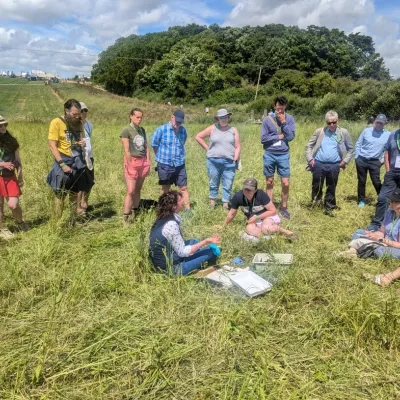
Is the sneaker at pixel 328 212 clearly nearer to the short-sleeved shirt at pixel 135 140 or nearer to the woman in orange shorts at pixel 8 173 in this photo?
the short-sleeved shirt at pixel 135 140

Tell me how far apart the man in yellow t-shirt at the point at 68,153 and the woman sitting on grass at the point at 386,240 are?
135 inches

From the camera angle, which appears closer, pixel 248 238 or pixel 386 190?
pixel 248 238

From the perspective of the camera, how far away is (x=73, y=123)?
4.29 metres

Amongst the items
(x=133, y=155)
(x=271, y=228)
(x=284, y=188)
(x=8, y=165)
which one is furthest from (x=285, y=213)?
(x=8, y=165)

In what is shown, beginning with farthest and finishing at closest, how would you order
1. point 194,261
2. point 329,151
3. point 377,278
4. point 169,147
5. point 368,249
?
point 329,151
point 169,147
point 368,249
point 194,261
point 377,278

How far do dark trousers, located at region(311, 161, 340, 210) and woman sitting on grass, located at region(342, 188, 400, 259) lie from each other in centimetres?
149

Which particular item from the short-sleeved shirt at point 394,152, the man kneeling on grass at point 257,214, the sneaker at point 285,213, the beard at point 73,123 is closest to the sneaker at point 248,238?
the man kneeling on grass at point 257,214

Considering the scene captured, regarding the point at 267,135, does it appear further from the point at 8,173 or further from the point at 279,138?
the point at 8,173

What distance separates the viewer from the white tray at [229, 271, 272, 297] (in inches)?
119

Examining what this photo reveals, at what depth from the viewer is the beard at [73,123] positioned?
13.9ft

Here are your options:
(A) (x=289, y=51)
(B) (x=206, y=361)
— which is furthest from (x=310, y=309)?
(A) (x=289, y=51)

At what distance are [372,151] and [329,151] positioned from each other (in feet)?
3.27

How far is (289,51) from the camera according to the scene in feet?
A: 141

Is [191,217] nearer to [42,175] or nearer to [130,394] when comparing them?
[130,394]
